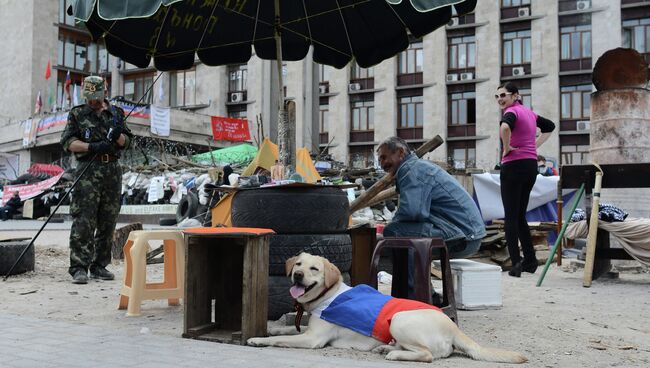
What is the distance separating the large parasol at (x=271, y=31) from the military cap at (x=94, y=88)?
0.38 metres

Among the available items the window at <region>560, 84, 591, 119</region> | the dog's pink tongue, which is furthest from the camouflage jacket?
the window at <region>560, 84, 591, 119</region>

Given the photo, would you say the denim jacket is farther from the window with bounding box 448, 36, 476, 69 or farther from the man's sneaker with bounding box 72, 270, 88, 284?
the window with bounding box 448, 36, 476, 69

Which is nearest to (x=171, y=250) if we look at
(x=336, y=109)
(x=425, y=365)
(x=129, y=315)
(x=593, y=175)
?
(x=129, y=315)

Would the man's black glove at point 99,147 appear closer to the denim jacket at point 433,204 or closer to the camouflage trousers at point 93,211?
the camouflage trousers at point 93,211

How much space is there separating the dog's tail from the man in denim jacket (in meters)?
1.18

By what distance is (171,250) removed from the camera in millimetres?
5883

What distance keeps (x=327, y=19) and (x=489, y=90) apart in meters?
35.7

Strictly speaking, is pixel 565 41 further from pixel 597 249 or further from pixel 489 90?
pixel 597 249

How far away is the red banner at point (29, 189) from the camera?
2605cm

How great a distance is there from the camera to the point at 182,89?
5297 cm

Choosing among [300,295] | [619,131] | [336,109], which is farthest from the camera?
[336,109]

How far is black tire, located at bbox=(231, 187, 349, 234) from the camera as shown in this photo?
4.96m

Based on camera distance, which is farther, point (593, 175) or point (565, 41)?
point (565, 41)

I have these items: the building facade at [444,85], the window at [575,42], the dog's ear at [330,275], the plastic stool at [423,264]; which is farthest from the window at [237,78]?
the dog's ear at [330,275]
